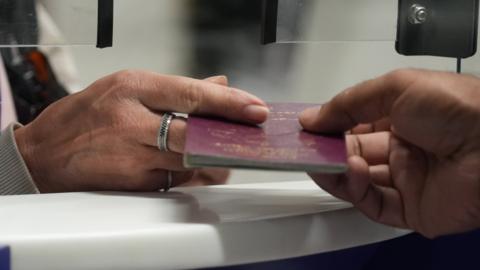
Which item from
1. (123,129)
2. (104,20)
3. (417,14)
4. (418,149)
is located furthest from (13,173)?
(417,14)

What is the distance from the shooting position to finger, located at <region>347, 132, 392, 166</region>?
0.57 meters

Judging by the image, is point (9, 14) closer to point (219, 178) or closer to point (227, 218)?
point (219, 178)

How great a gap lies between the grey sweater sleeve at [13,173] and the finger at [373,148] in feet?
1.11

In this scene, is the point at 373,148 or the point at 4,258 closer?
the point at 4,258

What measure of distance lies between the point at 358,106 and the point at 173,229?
174mm

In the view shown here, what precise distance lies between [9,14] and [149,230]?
66 cm

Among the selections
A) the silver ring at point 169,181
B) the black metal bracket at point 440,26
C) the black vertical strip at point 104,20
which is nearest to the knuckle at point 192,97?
the silver ring at point 169,181

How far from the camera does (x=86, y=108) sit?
0.65 meters

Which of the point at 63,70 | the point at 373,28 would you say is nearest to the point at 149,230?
the point at 373,28

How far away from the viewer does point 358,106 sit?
0.48 metres

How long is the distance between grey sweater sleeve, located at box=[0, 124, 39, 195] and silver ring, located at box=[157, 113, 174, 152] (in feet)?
0.59

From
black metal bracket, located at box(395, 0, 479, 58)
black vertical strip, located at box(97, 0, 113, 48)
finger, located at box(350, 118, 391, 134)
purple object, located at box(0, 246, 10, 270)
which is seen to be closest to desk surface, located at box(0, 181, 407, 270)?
purple object, located at box(0, 246, 10, 270)

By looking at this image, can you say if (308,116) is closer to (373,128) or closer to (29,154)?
(373,128)

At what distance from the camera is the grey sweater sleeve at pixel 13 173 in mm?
666
